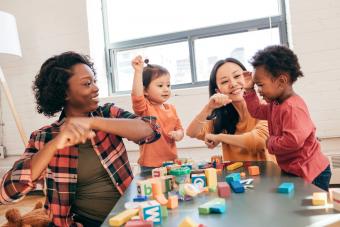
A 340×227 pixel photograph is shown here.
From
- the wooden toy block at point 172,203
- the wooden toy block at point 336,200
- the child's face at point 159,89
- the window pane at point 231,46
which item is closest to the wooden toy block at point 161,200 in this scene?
the wooden toy block at point 172,203

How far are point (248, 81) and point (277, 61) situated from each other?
266 mm

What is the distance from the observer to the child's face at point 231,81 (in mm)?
1595

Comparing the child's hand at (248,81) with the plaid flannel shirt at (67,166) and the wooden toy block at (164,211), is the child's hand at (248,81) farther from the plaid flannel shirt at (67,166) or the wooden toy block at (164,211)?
the wooden toy block at (164,211)

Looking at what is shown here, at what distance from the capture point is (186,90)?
2766 mm

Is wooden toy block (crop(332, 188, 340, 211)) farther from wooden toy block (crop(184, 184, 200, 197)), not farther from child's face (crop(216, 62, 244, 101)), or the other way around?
child's face (crop(216, 62, 244, 101))

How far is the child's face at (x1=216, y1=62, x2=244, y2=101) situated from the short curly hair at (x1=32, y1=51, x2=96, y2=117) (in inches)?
24.9

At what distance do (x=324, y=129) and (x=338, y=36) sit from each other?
681 mm

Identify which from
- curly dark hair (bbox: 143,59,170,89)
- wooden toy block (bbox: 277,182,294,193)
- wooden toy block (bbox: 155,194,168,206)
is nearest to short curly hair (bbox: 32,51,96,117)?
curly dark hair (bbox: 143,59,170,89)

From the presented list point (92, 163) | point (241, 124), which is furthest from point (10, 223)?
point (241, 124)

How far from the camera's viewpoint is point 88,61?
1.38 m

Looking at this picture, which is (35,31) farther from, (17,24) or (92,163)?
(92,163)

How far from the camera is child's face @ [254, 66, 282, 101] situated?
130cm

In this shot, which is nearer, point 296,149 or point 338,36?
point 296,149

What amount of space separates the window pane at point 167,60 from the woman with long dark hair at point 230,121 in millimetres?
1346
